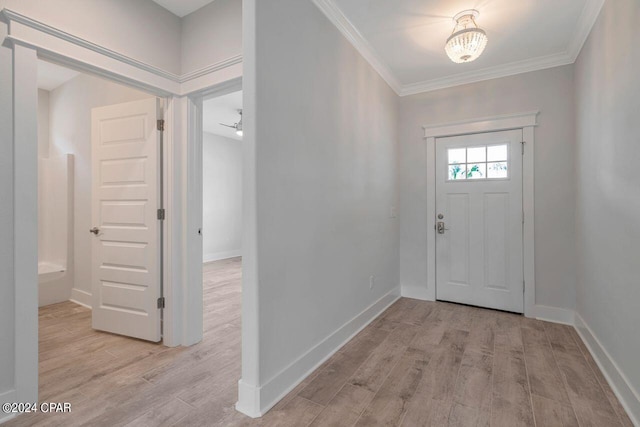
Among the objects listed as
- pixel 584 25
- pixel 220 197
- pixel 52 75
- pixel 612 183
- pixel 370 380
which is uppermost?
pixel 52 75

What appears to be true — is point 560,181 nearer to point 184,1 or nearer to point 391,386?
point 391,386

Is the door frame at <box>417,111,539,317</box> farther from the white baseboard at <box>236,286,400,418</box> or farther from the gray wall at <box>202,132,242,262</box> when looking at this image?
the gray wall at <box>202,132,242,262</box>

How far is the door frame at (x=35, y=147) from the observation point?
164cm

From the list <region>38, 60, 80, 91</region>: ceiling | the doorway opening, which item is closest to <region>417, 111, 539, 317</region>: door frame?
→ the doorway opening

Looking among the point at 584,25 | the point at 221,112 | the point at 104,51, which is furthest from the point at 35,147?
the point at 584,25

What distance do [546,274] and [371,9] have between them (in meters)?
3.08

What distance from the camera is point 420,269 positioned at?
3.75 metres

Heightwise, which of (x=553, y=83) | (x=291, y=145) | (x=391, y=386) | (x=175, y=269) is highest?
(x=553, y=83)

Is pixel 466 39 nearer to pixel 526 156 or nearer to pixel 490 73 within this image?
pixel 490 73

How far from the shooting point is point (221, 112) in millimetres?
5102

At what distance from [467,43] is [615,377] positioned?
8.20ft

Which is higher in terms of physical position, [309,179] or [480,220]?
[309,179]

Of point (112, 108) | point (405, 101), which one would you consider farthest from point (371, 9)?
point (112, 108)

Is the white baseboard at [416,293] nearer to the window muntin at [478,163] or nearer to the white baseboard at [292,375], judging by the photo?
the white baseboard at [292,375]
